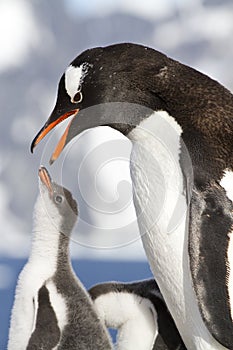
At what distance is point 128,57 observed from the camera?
3.07 metres

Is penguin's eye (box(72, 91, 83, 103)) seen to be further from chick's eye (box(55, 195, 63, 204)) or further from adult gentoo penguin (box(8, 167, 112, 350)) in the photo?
chick's eye (box(55, 195, 63, 204))

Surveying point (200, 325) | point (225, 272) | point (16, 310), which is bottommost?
point (16, 310)

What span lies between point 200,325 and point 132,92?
2.78 feet

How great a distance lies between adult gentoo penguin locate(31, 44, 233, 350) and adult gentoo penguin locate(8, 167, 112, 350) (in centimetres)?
51

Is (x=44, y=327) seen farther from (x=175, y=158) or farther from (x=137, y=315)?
(x=175, y=158)

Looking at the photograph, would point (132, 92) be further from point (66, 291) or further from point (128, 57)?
point (66, 291)

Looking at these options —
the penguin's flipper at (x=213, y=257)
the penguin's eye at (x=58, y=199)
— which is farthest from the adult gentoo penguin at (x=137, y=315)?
the penguin's flipper at (x=213, y=257)

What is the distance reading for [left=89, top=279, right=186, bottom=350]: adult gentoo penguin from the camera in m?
3.46

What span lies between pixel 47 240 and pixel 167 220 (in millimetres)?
986

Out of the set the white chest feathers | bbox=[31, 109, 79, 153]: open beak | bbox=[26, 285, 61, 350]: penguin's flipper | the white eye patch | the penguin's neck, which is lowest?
bbox=[26, 285, 61, 350]: penguin's flipper

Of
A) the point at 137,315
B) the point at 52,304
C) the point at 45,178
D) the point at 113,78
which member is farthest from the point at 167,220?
the point at 45,178

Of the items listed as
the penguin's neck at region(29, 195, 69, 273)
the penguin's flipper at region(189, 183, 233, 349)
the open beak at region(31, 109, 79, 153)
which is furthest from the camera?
the penguin's neck at region(29, 195, 69, 273)

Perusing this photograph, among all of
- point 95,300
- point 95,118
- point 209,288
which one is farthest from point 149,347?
point 95,118

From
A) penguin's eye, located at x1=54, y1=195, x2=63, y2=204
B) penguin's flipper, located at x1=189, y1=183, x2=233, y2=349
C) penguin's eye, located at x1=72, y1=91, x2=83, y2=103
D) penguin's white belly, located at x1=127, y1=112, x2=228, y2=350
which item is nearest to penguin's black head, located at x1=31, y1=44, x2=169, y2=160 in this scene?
penguin's eye, located at x1=72, y1=91, x2=83, y2=103
